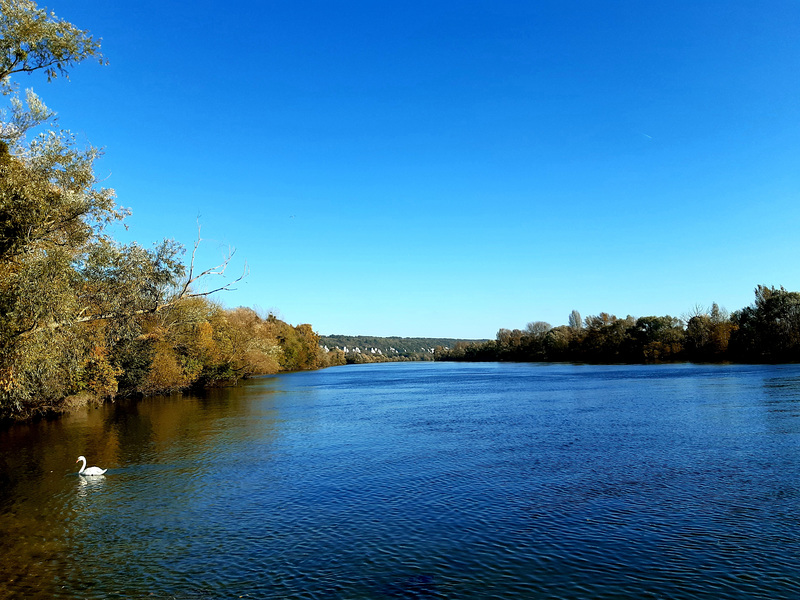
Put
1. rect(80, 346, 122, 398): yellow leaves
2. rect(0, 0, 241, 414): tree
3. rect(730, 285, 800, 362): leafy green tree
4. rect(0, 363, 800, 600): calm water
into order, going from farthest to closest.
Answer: rect(730, 285, 800, 362): leafy green tree, rect(80, 346, 122, 398): yellow leaves, rect(0, 0, 241, 414): tree, rect(0, 363, 800, 600): calm water

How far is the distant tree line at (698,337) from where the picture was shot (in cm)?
9488

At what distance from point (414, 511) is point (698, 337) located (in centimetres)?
11619

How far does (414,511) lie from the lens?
1570 cm

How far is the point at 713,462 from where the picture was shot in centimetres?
2048

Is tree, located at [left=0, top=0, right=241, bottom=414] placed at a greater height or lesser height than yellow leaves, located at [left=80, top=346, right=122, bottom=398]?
greater

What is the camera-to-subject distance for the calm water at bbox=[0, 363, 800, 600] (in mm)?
11047

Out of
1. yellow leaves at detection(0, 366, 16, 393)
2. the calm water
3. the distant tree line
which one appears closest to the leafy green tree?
the distant tree line

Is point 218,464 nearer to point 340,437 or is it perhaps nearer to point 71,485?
point 71,485

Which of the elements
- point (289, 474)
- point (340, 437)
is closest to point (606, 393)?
point (340, 437)

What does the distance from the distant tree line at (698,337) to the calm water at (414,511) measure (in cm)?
7632

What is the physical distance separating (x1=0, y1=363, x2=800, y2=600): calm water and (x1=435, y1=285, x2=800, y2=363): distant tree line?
7632 cm

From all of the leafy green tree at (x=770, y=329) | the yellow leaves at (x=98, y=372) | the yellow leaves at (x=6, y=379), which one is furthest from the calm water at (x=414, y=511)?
the leafy green tree at (x=770, y=329)

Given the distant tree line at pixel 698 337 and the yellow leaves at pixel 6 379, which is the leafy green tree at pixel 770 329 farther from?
the yellow leaves at pixel 6 379

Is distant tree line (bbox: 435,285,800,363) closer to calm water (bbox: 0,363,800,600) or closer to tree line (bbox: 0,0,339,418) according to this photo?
calm water (bbox: 0,363,800,600)
